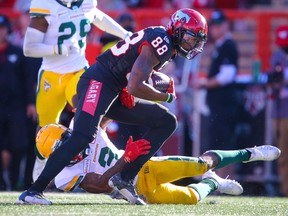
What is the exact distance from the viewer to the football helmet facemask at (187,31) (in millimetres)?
6816

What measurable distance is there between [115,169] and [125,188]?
7.3 inches

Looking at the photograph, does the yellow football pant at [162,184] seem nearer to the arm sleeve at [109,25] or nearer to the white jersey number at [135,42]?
the white jersey number at [135,42]

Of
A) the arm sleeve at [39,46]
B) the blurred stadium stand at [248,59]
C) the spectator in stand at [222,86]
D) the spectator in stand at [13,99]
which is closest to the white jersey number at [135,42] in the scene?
the arm sleeve at [39,46]

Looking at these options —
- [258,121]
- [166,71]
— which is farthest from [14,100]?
[258,121]

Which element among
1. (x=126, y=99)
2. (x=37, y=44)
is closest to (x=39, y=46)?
(x=37, y=44)

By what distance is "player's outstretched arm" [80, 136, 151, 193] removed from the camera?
6711mm

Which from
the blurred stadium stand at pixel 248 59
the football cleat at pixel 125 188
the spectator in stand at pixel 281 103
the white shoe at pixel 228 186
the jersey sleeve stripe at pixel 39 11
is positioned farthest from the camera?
the blurred stadium stand at pixel 248 59

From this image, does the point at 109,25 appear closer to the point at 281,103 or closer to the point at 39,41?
the point at 39,41

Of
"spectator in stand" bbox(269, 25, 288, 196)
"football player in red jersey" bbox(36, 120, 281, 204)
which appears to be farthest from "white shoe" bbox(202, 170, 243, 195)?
"spectator in stand" bbox(269, 25, 288, 196)

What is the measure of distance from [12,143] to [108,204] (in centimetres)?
394

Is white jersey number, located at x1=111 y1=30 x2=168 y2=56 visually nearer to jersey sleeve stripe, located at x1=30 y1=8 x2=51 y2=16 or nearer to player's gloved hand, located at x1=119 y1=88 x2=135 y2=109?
player's gloved hand, located at x1=119 y1=88 x2=135 y2=109

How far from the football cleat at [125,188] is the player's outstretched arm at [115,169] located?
86 mm

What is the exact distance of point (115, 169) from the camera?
6809 millimetres

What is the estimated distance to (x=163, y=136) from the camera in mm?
6961
